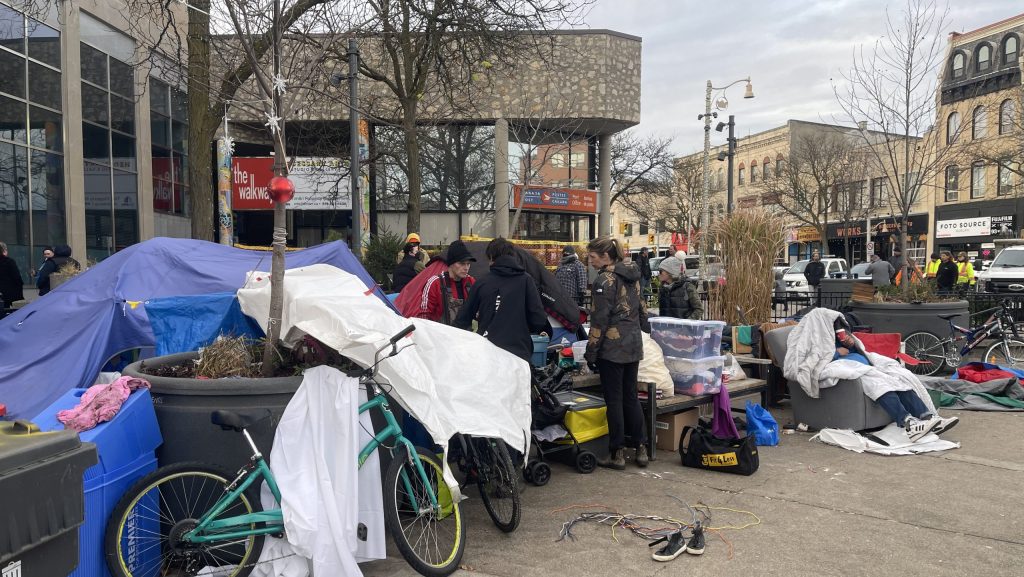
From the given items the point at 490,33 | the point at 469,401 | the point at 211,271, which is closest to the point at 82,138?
the point at 490,33

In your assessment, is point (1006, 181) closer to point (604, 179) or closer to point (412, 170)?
point (604, 179)

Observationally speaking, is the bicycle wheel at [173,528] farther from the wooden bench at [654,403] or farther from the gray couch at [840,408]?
the gray couch at [840,408]

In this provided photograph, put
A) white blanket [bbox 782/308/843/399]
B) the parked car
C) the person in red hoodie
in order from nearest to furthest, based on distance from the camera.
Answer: the person in red hoodie → white blanket [bbox 782/308/843/399] → the parked car

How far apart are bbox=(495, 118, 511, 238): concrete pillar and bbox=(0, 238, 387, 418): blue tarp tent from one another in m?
19.0

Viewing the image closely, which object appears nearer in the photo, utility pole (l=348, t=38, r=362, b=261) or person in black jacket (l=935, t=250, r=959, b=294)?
utility pole (l=348, t=38, r=362, b=261)

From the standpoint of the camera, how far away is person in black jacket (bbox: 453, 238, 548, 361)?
5.41m

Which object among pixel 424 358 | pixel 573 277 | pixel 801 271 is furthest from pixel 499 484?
pixel 801 271

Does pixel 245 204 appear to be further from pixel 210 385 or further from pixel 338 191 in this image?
pixel 210 385

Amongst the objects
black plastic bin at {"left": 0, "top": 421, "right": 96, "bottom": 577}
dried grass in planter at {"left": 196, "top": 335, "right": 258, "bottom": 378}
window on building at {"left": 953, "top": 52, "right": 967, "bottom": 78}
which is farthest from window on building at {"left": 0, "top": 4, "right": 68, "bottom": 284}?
window on building at {"left": 953, "top": 52, "right": 967, "bottom": 78}

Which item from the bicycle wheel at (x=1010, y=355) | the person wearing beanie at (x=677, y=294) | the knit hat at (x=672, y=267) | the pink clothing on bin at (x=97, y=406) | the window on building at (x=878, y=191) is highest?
the window on building at (x=878, y=191)

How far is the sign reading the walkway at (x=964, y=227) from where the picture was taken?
37.6 meters

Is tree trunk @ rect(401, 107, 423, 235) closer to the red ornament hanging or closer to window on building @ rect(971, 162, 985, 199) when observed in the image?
the red ornament hanging

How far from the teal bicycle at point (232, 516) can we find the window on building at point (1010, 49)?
41784mm

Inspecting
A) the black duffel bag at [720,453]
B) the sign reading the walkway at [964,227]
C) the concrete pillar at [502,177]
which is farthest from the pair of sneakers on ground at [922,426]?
the sign reading the walkway at [964,227]
